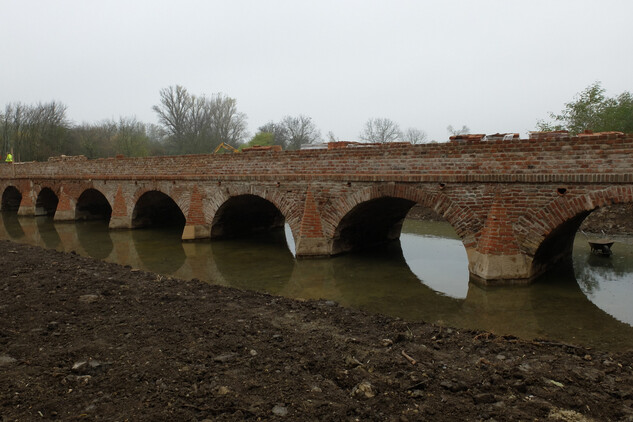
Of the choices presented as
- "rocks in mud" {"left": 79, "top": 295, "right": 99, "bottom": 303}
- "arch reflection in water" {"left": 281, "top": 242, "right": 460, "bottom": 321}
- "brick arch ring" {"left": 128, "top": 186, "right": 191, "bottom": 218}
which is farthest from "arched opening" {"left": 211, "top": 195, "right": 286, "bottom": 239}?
"rocks in mud" {"left": 79, "top": 295, "right": 99, "bottom": 303}

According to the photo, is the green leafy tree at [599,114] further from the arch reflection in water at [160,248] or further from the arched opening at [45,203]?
the arched opening at [45,203]

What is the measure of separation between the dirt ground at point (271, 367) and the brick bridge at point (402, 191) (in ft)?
9.25

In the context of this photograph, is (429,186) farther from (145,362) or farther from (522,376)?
(145,362)

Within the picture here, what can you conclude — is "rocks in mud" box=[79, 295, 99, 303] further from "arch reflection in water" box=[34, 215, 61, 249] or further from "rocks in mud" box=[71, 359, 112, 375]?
"arch reflection in water" box=[34, 215, 61, 249]

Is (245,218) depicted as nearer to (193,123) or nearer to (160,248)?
(160,248)

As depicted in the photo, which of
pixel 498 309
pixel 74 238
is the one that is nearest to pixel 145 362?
pixel 498 309

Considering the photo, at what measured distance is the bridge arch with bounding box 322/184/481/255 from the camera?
748cm

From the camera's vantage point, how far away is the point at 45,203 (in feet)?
66.6

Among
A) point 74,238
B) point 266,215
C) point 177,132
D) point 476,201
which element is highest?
point 177,132

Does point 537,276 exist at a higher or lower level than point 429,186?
lower

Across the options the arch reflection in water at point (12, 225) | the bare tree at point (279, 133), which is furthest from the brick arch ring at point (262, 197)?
the bare tree at point (279, 133)

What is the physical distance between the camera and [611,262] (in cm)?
909

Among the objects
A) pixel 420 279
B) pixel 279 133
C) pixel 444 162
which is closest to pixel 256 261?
pixel 420 279

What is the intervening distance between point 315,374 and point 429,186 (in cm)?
510
